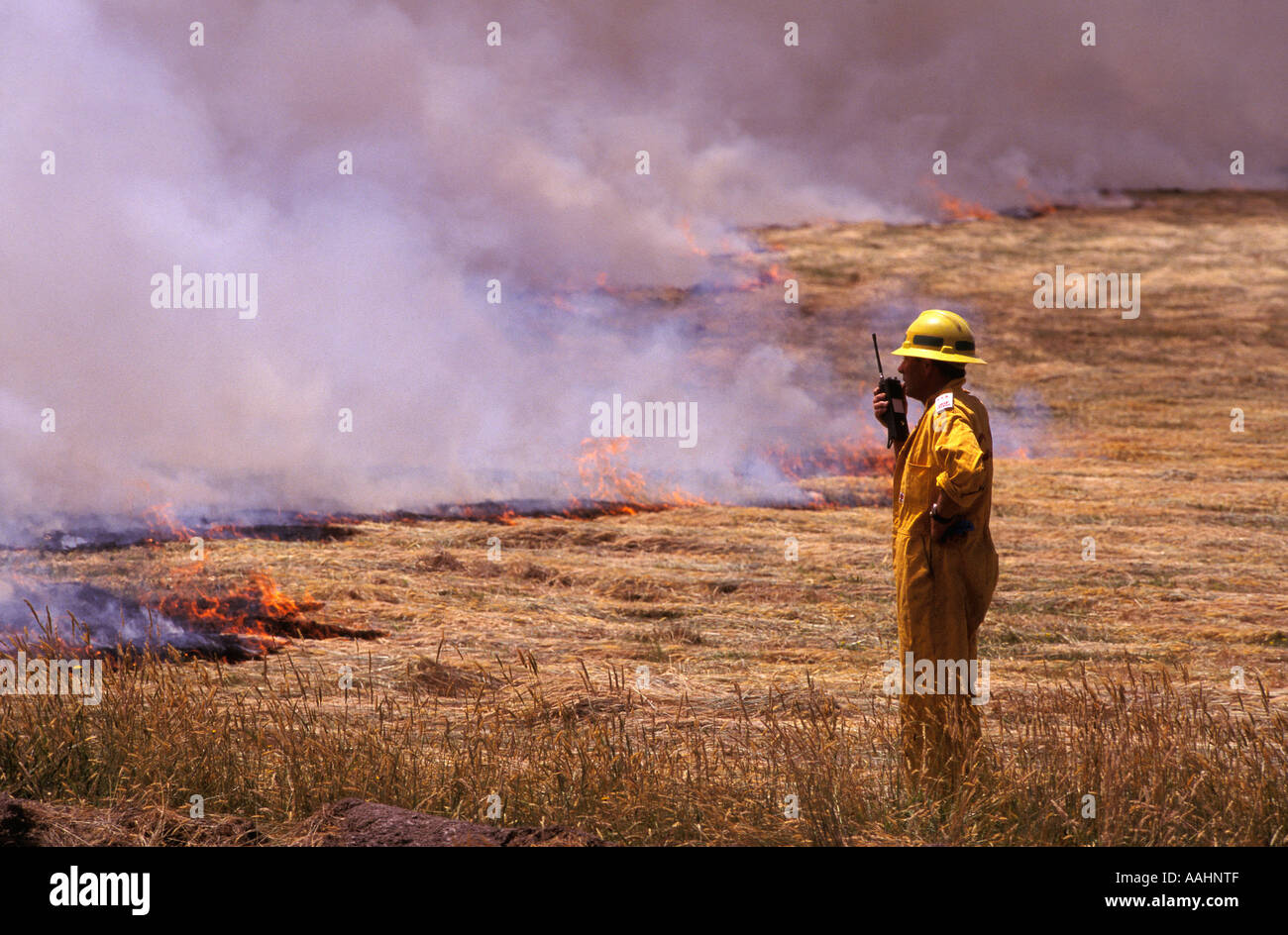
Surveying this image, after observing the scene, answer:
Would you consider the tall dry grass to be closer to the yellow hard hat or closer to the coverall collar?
the coverall collar

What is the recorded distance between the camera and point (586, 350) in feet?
68.7

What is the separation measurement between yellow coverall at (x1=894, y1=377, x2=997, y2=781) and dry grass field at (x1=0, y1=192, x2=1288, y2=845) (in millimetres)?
222

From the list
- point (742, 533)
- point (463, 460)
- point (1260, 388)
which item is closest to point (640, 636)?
point (742, 533)

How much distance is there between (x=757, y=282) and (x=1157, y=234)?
11.9m

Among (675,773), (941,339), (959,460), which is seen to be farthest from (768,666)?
(959,460)

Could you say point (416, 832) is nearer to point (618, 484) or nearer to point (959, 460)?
point (959, 460)

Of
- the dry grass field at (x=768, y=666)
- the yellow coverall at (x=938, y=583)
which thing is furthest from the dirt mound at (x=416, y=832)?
the yellow coverall at (x=938, y=583)

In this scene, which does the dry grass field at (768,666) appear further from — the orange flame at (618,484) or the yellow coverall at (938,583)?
the orange flame at (618,484)

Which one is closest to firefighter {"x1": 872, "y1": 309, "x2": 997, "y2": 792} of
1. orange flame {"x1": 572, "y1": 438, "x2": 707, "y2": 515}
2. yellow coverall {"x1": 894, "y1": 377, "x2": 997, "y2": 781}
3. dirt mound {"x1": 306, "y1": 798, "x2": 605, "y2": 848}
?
yellow coverall {"x1": 894, "y1": 377, "x2": 997, "y2": 781}

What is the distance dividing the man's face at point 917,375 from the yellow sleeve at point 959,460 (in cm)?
37

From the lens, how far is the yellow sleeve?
5094 mm

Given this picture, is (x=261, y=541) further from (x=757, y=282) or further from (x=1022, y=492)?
(x=757, y=282)

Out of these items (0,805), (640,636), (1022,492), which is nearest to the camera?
(0,805)

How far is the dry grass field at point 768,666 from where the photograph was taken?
17.0 ft
